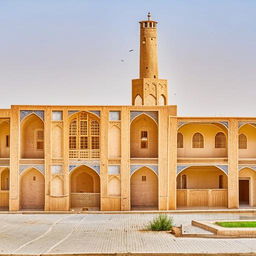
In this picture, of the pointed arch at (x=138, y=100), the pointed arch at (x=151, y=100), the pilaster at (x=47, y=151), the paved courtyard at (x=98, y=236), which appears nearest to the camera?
the paved courtyard at (x=98, y=236)

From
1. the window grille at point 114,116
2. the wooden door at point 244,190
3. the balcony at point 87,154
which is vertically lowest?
the wooden door at point 244,190

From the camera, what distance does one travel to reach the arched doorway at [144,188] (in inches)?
1267

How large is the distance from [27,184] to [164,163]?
8.82 metres

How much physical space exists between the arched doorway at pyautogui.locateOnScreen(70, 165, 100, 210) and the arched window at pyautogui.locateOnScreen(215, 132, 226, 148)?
8156 millimetres

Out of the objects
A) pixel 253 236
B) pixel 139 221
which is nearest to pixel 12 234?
pixel 139 221

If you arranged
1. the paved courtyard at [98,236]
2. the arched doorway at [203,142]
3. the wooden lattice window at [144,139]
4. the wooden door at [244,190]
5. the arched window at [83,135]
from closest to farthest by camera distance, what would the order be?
the paved courtyard at [98,236] → the arched window at [83,135] → the wooden lattice window at [144,139] → the arched doorway at [203,142] → the wooden door at [244,190]

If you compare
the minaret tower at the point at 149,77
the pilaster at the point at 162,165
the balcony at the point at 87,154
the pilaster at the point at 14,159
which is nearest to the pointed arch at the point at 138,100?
the minaret tower at the point at 149,77

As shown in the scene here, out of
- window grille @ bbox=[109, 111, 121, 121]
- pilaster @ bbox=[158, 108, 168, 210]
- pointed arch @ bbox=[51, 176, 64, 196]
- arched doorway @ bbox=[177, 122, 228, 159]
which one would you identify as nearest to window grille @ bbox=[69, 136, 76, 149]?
pointed arch @ bbox=[51, 176, 64, 196]

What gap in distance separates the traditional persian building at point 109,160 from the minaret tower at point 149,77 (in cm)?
505

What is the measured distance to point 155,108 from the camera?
30.7 m

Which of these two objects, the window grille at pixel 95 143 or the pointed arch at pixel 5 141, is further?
the pointed arch at pixel 5 141

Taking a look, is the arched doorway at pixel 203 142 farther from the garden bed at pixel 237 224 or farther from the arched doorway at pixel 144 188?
the garden bed at pixel 237 224

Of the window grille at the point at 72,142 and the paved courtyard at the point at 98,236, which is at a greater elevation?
the window grille at the point at 72,142

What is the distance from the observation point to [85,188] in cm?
3272
